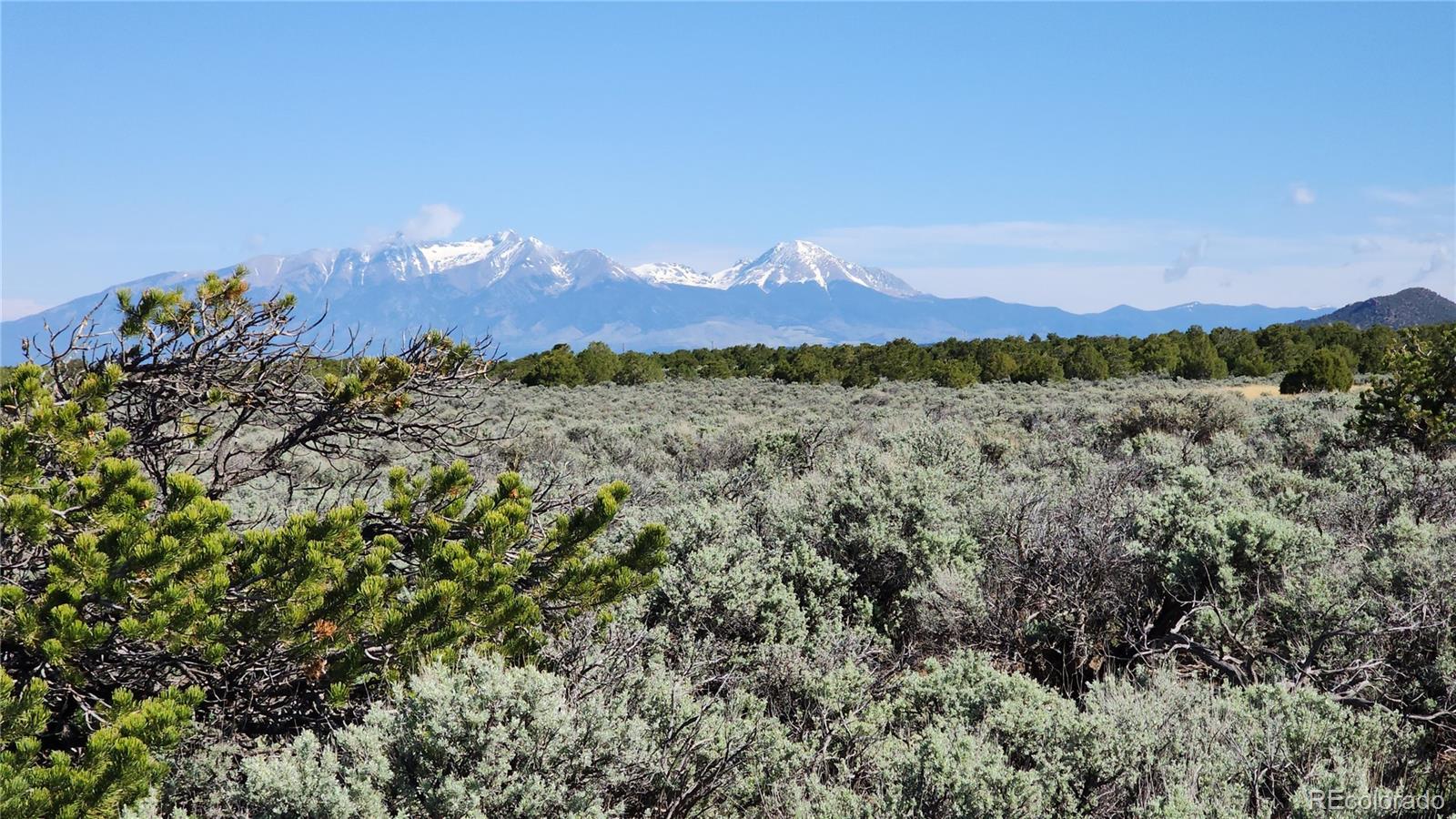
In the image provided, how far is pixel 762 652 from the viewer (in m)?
4.70

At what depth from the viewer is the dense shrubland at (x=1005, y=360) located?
131 ft

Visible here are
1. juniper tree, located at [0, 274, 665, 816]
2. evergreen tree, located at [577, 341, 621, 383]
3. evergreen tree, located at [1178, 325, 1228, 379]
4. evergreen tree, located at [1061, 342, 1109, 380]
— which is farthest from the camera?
evergreen tree, located at [577, 341, 621, 383]

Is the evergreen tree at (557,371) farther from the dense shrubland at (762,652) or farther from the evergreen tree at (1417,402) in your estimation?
the dense shrubland at (762,652)

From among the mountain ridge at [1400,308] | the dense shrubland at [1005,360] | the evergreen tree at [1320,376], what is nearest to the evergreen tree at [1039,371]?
the dense shrubland at [1005,360]

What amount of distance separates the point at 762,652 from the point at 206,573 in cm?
272

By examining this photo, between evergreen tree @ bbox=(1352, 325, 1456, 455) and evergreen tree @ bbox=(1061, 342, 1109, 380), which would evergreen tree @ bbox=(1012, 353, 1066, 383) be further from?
evergreen tree @ bbox=(1352, 325, 1456, 455)

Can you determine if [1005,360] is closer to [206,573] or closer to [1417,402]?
[1417,402]

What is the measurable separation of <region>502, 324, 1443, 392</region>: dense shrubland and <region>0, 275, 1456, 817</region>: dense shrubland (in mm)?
30132

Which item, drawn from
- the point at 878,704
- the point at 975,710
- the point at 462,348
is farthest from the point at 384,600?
the point at 975,710

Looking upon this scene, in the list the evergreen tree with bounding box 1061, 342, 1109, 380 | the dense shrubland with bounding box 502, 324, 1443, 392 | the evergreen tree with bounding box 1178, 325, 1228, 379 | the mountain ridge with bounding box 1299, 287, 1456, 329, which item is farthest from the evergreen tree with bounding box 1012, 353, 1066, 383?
the mountain ridge with bounding box 1299, 287, 1456, 329

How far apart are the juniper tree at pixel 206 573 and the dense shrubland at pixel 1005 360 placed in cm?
3268

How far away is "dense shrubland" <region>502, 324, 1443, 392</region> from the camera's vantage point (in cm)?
3984

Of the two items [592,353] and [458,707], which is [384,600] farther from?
[592,353]

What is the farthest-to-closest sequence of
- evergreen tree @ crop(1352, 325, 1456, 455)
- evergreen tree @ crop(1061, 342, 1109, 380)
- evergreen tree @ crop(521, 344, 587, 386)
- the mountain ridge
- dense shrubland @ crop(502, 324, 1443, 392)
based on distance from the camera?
1. the mountain ridge
2. evergreen tree @ crop(1061, 342, 1109, 380)
3. dense shrubland @ crop(502, 324, 1443, 392)
4. evergreen tree @ crop(521, 344, 587, 386)
5. evergreen tree @ crop(1352, 325, 1456, 455)
